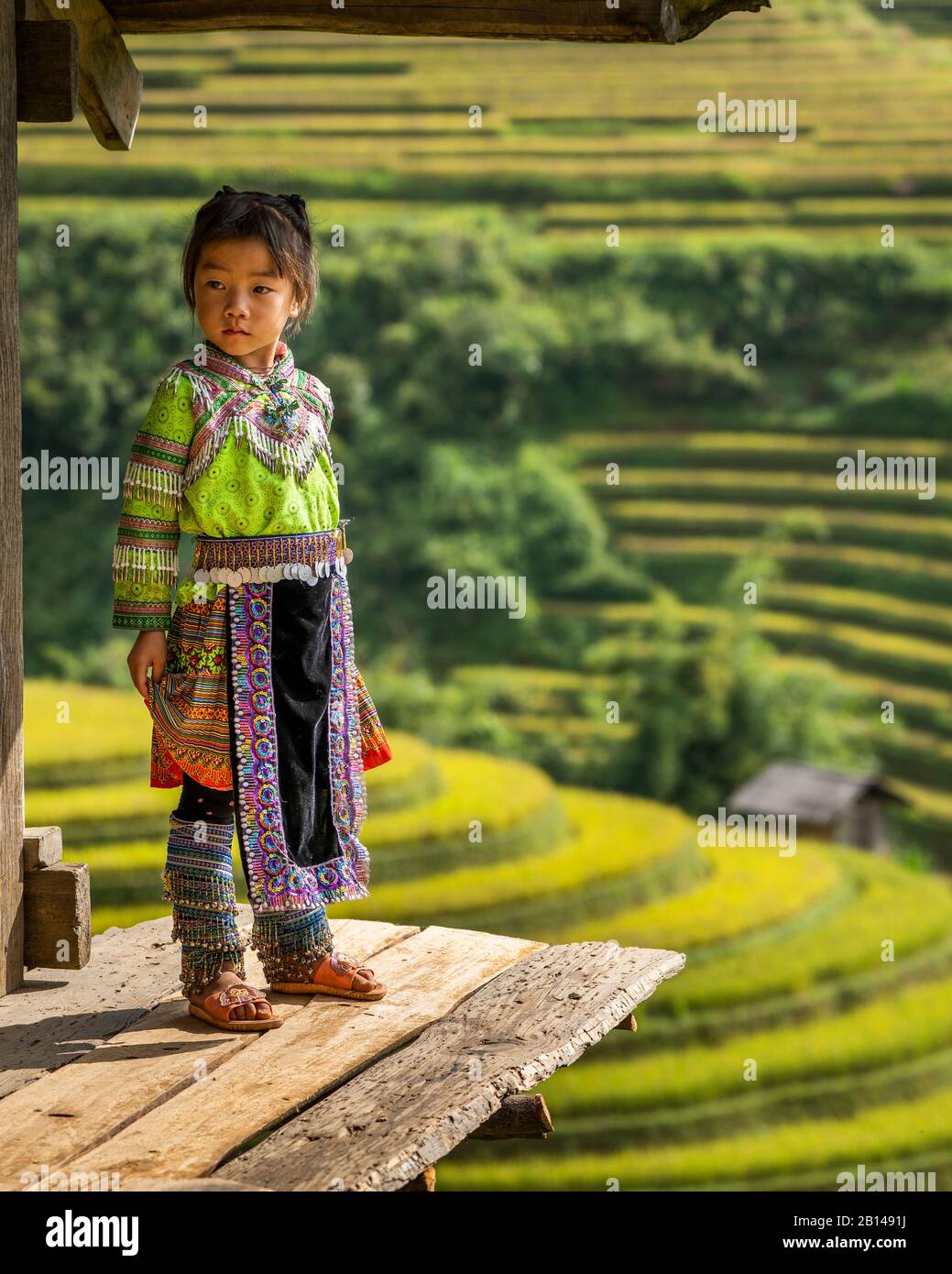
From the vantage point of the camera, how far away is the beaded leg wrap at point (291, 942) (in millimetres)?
2861

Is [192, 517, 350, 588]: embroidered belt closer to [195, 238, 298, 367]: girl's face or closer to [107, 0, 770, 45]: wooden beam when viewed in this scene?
[195, 238, 298, 367]: girl's face

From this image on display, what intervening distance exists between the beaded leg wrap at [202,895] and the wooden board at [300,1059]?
4.5 inches

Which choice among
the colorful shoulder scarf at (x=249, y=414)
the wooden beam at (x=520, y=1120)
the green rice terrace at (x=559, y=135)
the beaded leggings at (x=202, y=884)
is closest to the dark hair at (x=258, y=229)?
the colorful shoulder scarf at (x=249, y=414)

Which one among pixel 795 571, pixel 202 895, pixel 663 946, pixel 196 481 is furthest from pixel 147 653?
pixel 795 571

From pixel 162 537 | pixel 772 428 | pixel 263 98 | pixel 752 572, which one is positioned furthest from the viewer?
pixel 263 98

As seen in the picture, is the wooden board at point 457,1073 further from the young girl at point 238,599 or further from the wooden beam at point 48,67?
the wooden beam at point 48,67

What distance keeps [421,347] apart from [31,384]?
12.7 feet

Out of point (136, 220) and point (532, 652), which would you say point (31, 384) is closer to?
point (136, 220)

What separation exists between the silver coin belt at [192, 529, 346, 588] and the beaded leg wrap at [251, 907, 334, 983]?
514 mm

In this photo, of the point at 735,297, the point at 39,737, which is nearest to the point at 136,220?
the point at 735,297

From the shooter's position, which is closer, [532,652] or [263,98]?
[532,652]

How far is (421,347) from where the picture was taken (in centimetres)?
1895

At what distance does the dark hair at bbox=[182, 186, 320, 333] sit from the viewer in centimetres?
273

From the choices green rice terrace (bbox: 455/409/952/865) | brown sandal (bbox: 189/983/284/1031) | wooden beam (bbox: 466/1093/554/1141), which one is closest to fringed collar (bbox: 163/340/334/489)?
brown sandal (bbox: 189/983/284/1031)
